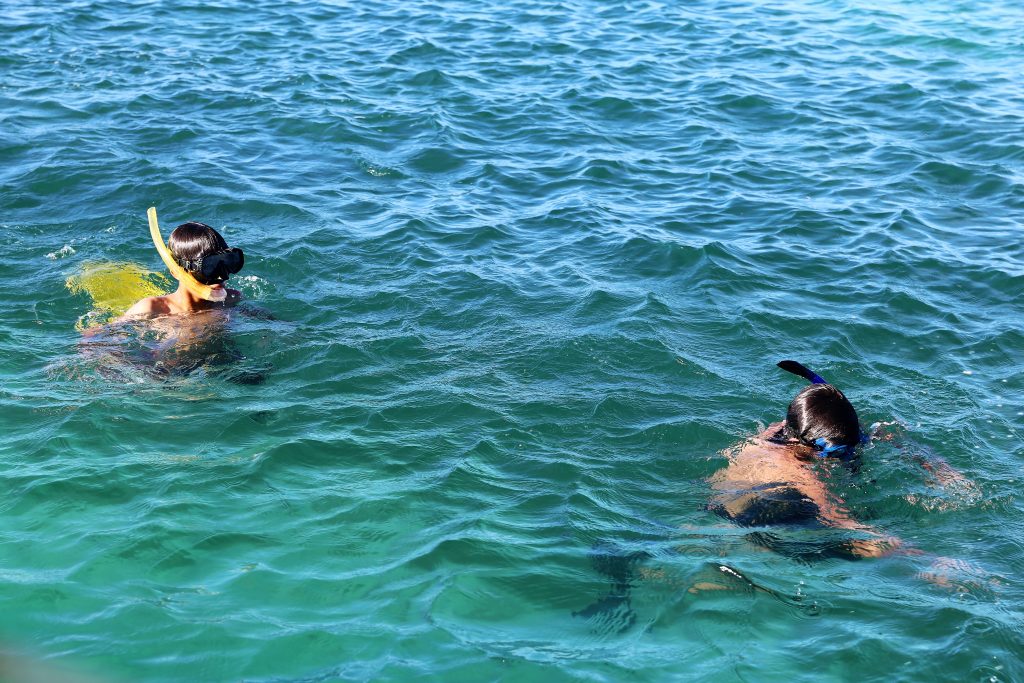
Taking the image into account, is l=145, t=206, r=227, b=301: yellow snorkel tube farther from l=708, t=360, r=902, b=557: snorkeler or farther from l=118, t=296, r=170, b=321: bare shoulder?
l=708, t=360, r=902, b=557: snorkeler

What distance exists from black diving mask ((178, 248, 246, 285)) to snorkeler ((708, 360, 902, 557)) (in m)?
3.63

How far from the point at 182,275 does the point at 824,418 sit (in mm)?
4428

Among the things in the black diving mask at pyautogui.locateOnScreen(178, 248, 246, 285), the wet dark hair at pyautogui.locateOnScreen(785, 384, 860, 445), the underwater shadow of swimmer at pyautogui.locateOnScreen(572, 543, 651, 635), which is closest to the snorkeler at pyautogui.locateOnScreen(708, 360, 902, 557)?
the wet dark hair at pyautogui.locateOnScreen(785, 384, 860, 445)

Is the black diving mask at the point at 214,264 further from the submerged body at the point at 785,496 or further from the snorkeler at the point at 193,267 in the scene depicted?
the submerged body at the point at 785,496

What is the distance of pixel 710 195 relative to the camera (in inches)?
440

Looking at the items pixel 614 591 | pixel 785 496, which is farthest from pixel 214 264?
pixel 785 496

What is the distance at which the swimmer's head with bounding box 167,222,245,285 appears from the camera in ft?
23.8

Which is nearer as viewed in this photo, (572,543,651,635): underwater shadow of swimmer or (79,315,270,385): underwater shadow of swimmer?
(572,543,651,635): underwater shadow of swimmer

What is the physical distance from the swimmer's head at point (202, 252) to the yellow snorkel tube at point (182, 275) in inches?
2.0

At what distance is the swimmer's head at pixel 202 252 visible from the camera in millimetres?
7258

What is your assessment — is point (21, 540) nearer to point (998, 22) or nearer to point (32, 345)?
point (32, 345)

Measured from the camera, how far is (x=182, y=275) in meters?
7.42

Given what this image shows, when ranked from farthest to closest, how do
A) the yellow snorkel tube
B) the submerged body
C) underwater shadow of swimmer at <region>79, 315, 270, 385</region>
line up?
the yellow snorkel tube → underwater shadow of swimmer at <region>79, 315, 270, 385</region> → the submerged body

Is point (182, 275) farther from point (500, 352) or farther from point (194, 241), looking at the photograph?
point (500, 352)
